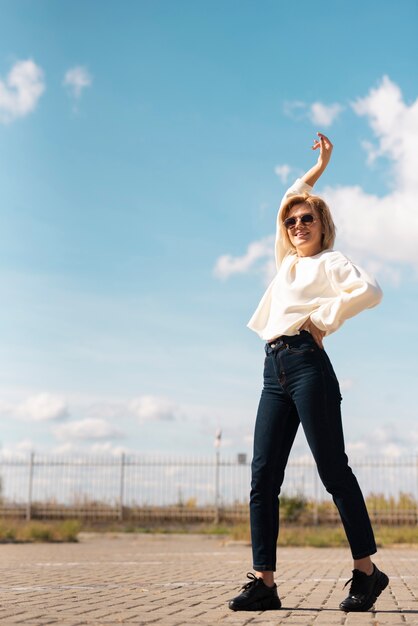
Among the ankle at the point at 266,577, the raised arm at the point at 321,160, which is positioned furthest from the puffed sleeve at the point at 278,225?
the ankle at the point at 266,577

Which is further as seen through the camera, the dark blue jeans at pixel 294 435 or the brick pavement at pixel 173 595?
the dark blue jeans at pixel 294 435

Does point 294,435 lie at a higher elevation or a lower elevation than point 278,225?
lower

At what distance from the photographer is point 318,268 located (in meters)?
4.59

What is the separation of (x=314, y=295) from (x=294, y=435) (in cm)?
80

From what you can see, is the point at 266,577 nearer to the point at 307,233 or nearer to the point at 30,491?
the point at 307,233

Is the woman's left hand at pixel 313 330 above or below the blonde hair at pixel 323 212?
below

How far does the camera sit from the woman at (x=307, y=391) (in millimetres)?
4383

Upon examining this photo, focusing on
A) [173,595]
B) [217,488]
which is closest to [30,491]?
[217,488]

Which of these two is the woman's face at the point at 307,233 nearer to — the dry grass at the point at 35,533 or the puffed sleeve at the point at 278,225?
the puffed sleeve at the point at 278,225

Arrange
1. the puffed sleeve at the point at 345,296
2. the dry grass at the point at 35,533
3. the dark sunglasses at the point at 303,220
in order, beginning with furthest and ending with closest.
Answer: the dry grass at the point at 35,533 < the dark sunglasses at the point at 303,220 < the puffed sleeve at the point at 345,296

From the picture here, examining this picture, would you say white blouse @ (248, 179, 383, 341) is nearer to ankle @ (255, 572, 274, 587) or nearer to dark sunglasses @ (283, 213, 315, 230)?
dark sunglasses @ (283, 213, 315, 230)

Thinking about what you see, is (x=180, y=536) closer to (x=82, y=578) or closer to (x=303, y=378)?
(x=82, y=578)

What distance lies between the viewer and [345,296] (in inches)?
172

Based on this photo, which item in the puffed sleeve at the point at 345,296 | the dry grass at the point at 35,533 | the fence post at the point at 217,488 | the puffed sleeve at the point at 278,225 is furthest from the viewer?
the fence post at the point at 217,488
